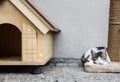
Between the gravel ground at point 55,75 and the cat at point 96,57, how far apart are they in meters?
0.17

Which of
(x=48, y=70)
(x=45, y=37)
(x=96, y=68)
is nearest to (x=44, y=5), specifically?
(x=45, y=37)

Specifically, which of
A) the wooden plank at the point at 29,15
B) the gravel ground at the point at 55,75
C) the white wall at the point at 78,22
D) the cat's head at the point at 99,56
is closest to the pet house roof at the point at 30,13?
the wooden plank at the point at 29,15

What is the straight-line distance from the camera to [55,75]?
300cm

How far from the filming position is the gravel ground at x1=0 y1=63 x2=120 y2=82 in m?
2.80

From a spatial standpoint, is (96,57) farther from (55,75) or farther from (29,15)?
(29,15)

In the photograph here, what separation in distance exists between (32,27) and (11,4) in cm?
38

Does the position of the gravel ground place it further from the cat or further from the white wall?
the white wall

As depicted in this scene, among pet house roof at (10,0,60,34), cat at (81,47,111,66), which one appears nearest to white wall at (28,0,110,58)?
cat at (81,47,111,66)

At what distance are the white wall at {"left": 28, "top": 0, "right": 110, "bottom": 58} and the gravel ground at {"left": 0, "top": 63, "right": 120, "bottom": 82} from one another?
0.39 m

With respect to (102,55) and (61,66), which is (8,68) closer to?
(61,66)

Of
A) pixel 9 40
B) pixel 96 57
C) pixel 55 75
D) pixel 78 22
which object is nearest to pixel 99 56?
pixel 96 57

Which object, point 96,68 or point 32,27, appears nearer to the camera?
point 32,27

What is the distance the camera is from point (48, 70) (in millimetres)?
3281

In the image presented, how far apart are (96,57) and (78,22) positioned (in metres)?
0.61
